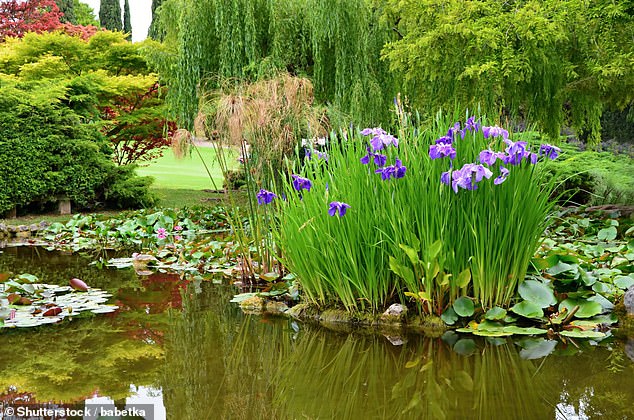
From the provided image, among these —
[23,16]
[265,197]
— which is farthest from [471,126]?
[23,16]

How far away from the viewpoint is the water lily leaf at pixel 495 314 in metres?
3.46

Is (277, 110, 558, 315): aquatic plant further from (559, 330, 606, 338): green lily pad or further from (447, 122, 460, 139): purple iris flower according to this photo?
(559, 330, 606, 338): green lily pad

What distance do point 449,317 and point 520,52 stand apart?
497 cm

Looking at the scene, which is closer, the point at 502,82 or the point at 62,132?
the point at 502,82

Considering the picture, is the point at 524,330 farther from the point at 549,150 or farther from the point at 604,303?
the point at 549,150

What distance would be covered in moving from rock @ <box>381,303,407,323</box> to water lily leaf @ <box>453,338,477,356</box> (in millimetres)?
428

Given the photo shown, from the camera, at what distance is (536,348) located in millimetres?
3186

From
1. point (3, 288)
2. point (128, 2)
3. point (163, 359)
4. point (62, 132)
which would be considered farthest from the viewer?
point (128, 2)

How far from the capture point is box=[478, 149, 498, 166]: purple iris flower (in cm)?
330

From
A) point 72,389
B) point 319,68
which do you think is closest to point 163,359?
point 72,389

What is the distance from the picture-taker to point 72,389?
2.68m

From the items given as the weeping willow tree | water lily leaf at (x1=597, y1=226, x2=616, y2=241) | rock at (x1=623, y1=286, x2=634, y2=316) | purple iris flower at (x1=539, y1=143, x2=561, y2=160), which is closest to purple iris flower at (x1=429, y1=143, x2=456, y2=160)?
purple iris flower at (x1=539, y1=143, x2=561, y2=160)

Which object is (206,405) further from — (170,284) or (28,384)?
(170,284)

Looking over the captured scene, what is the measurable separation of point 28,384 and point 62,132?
33.1 feet
